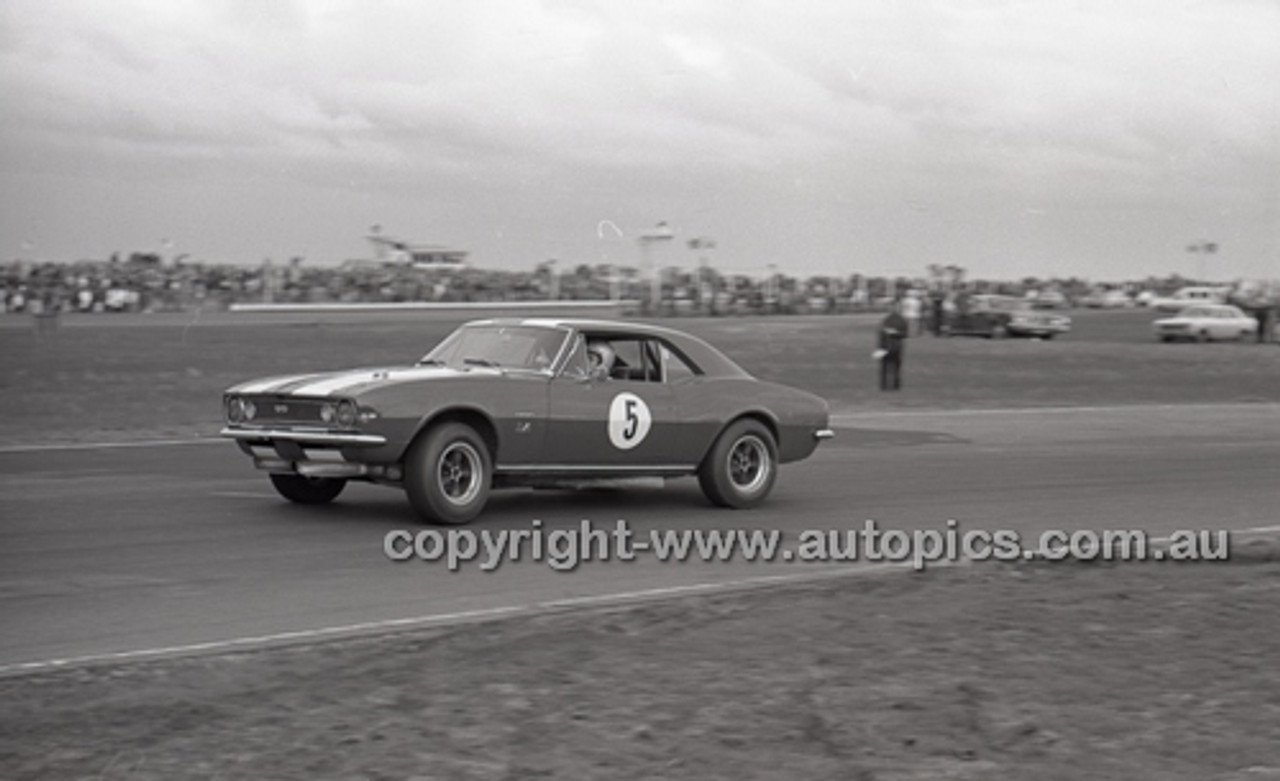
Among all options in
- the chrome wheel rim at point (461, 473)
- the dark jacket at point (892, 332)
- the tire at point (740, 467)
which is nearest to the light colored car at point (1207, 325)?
the dark jacket at point (892, 332)

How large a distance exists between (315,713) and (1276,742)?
309 centimetres

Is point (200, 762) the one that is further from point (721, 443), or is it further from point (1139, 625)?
point (721, 443)

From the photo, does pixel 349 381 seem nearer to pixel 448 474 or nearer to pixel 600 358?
pixel 448 474

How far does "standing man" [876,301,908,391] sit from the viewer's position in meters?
27.8

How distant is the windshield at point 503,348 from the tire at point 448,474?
2.47ft

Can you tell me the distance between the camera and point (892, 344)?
1107 inches

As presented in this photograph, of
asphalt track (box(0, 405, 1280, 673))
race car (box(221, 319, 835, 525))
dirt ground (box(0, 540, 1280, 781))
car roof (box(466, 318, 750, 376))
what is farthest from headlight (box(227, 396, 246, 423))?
dirt ground (box(0, 540, 1280, 781))

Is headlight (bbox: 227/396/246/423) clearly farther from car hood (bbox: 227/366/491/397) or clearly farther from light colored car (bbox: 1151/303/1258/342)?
light colored car (bbox: 1151/303/1258/342)

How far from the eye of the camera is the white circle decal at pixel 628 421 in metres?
11.0

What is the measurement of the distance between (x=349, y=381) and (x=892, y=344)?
62.4 ft

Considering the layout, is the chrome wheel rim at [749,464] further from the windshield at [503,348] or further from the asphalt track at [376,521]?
the windshield at [503,348]

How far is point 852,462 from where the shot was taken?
1520cm

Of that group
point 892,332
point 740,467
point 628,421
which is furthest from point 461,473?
point 892,332

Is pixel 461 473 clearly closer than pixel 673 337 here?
Yes
